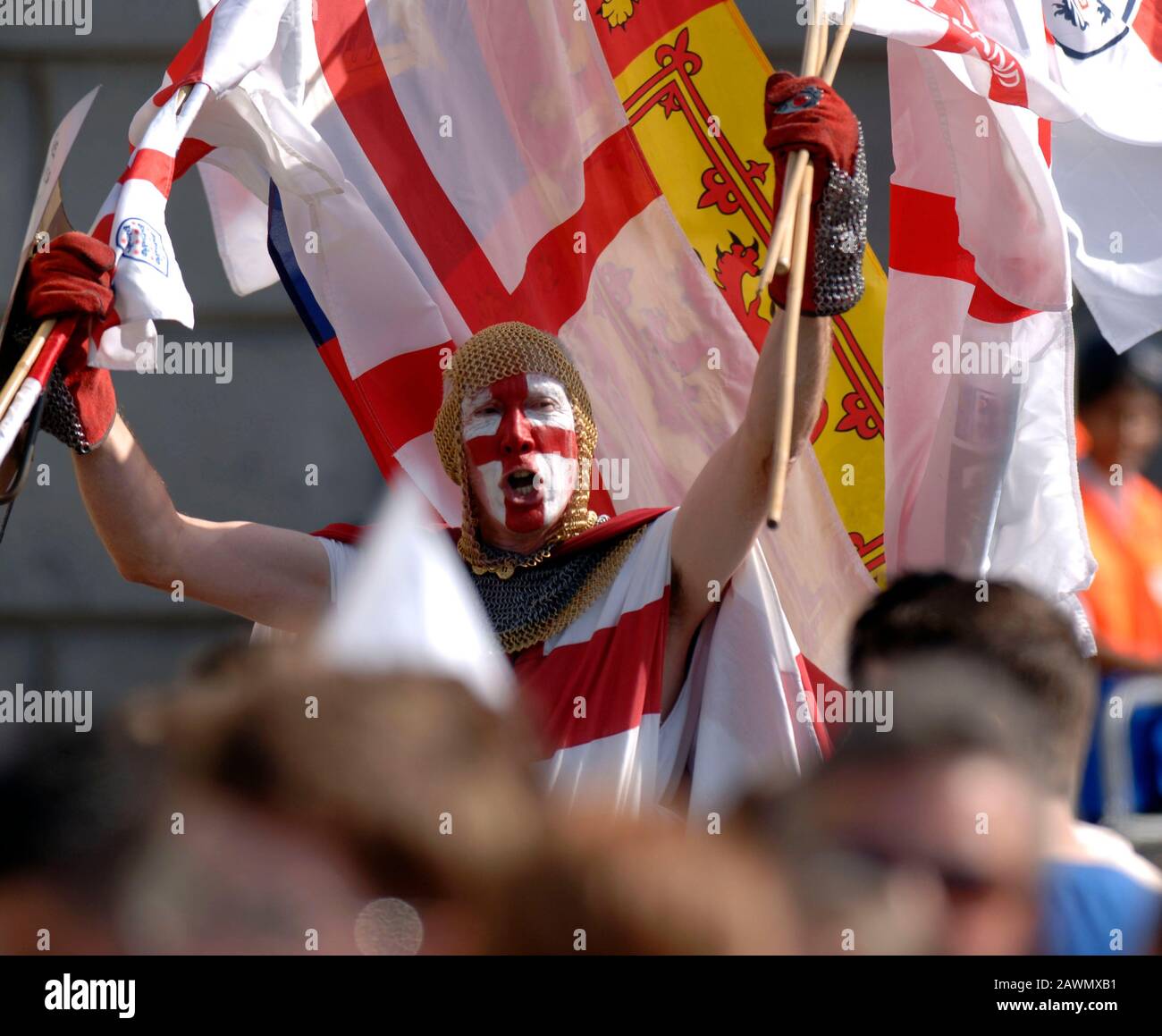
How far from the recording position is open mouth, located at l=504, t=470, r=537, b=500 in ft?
10.0

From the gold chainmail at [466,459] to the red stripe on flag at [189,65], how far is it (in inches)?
27.0

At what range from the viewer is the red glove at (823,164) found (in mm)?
2518

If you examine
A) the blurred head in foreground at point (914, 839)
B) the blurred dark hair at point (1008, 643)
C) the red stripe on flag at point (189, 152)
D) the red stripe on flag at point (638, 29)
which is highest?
the red stripe on flag at point (638, 29)

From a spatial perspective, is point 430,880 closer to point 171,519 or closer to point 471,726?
point 471,726

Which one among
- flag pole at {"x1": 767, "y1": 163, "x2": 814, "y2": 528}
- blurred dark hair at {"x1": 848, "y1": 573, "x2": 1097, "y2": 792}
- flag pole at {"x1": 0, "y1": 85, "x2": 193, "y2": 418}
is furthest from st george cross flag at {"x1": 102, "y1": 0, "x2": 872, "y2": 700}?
blurred dark hair at {"x1": 848, "y1": 573, "x2": 1097, "y2": 792}

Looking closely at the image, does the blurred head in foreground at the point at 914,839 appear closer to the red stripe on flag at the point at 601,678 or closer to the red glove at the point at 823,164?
the red glove at the point at 823,164

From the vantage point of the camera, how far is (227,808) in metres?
0.89

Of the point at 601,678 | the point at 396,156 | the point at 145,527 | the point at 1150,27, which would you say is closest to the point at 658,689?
the point at 601,678

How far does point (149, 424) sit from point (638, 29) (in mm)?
2038

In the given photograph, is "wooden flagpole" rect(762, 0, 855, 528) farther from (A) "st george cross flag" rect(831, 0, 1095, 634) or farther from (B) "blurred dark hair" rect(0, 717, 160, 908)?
(B) "blurred dark hair" rect(0, 717, 160, 908)

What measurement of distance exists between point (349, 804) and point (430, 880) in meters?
0.06

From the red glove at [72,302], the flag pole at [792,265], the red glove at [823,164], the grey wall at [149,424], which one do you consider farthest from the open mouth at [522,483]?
the grey wall at [149,424]

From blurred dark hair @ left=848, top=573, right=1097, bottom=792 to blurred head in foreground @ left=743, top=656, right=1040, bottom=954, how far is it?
0.19 metres
